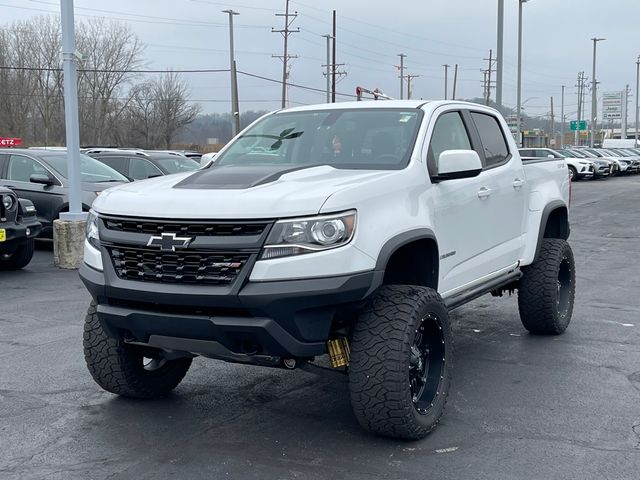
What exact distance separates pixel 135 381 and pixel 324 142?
6.54 ft

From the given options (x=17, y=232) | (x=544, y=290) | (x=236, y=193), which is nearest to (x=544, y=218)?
(x=544, y=290)

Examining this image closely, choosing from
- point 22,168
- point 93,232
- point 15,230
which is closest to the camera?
point 93,232

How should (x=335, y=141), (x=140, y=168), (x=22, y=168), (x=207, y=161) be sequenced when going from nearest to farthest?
(x=335, y=141), (x=207, y=161), (x=22, y=168), (x=140, y=168)

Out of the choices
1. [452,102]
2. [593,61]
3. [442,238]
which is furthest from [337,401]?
[593,61]

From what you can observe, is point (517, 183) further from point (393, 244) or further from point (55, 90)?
point (55, 90)

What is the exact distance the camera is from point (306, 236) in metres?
3.99

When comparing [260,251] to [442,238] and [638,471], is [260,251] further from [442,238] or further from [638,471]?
[638,471]

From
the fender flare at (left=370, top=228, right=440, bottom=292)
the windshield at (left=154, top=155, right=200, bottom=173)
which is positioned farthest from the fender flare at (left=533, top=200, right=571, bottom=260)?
the windshield at (left=154, top=155, right=200, bottom=173)

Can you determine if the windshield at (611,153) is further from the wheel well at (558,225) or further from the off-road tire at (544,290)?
the off-road tire at (544,290)

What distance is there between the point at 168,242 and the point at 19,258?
767cm

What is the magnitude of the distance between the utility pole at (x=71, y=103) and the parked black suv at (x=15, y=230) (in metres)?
0.54

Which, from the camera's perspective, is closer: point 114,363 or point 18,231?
point 114,363

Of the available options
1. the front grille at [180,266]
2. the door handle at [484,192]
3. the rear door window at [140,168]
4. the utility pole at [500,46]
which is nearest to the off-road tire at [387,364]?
the front grille at [180,266]

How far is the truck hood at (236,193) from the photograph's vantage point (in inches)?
157
